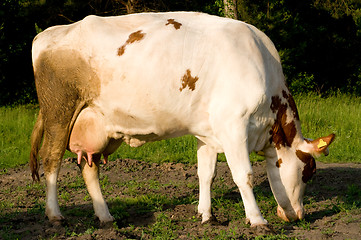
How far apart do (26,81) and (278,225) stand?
15866mm

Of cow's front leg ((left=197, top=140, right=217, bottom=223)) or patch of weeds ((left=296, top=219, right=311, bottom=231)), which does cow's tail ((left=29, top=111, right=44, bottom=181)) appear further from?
patch of weeds ((left=296, top=219, right=311, bottom=231))

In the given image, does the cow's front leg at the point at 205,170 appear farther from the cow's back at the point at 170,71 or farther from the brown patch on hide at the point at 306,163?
the brown patch on hide at the point at 306,163

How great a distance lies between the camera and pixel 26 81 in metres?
20.4

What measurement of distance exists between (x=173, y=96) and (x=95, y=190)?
61.4 inches

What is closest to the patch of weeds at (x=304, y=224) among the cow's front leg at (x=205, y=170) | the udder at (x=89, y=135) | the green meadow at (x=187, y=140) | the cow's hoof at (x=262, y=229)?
the cow's hoof at (x=262, y=229)

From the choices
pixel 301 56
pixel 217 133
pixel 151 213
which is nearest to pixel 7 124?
pixel 151 213

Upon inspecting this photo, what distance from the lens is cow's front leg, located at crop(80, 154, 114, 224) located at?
6.44 meters

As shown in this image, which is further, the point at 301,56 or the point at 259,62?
the point at 301,56

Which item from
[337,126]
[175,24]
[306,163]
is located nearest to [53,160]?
[175,24]

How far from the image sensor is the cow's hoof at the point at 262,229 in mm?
5500

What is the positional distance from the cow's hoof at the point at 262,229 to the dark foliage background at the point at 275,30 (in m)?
12.1

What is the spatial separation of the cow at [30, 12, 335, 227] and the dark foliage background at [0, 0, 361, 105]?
11.1 metres

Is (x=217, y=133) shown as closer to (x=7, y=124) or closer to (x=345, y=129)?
(x=345, y=129)

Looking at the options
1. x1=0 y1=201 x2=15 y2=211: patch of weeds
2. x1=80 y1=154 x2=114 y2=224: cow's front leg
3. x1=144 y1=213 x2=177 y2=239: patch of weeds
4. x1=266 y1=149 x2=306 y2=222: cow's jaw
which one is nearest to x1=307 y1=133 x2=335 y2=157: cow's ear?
x1=266 y1=149 x2=306 y2=222: cow's jaw
